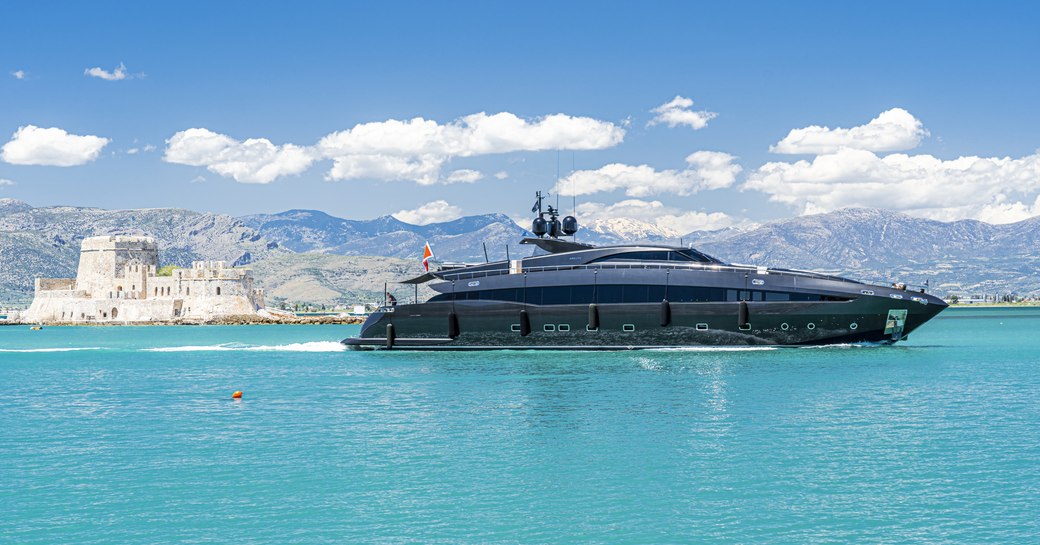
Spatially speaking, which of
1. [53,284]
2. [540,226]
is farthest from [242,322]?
[540,226]

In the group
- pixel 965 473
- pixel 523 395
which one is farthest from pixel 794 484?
pixel 523 395

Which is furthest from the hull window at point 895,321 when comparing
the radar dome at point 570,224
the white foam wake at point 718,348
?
the radar dome at point 570,224

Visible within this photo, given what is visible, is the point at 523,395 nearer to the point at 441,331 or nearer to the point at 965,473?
the point at 965,473

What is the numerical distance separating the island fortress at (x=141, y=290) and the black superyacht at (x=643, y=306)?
327 ft

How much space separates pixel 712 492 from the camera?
835 inches

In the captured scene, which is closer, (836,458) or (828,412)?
(836,458)

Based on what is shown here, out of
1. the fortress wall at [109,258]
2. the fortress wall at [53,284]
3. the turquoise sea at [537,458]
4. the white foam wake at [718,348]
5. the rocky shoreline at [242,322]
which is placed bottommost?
the turquoise sea at [537,458]

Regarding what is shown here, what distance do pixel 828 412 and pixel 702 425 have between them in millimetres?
4992

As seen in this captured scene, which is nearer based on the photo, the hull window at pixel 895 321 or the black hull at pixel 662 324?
the black hull at pixel 662 324

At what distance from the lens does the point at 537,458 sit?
81.3ft

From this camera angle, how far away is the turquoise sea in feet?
62.2

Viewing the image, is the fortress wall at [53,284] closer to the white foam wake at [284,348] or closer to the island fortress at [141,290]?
the island fortress at [141,290]

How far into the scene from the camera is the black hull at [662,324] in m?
51.4

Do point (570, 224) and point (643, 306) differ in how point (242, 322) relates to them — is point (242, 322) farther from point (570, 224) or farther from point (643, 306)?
point (643, 306)
